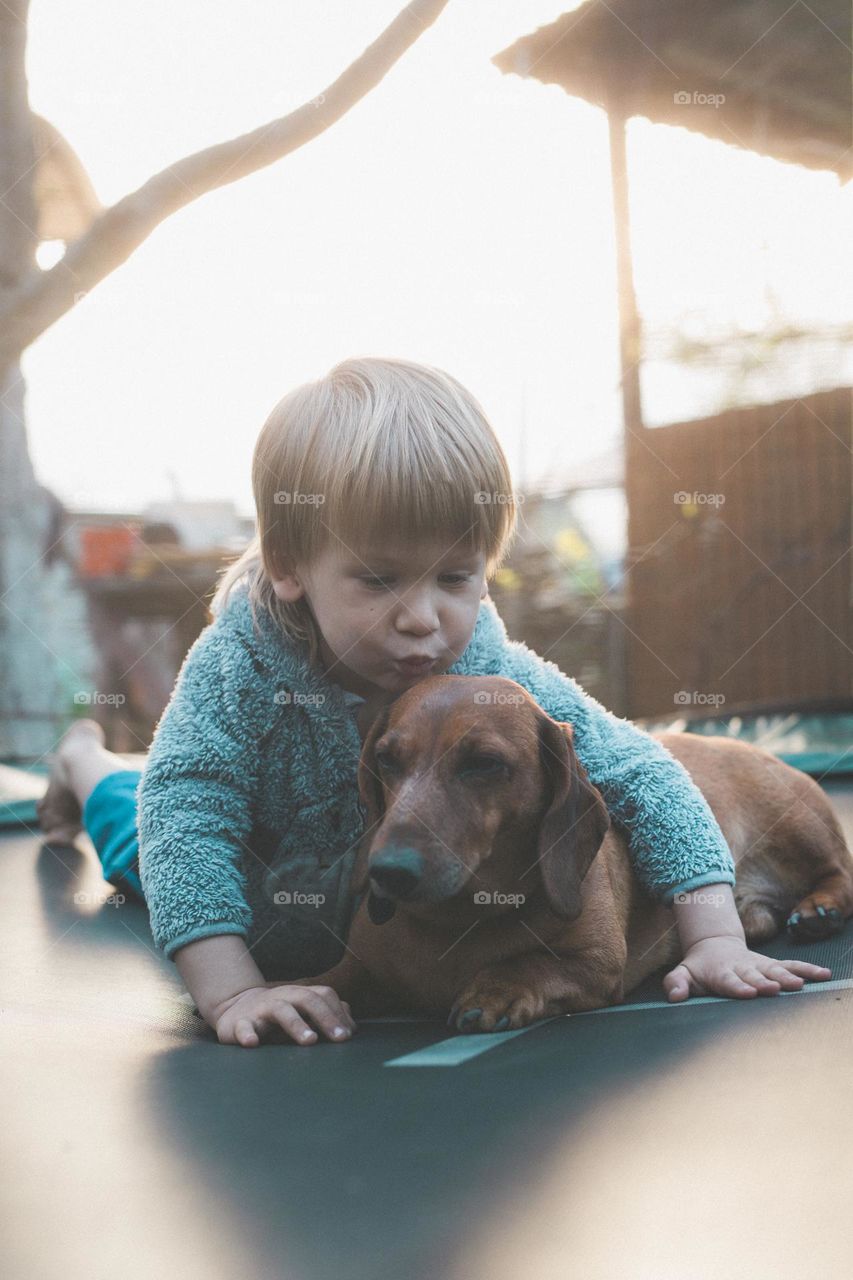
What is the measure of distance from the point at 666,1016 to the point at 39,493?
3.65 metres

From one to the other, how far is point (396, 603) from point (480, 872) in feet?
1.23

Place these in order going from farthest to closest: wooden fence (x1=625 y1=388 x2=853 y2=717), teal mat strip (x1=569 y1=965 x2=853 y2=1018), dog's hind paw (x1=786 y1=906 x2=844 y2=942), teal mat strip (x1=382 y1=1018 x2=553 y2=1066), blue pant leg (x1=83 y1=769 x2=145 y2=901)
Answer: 1. wooden fence (x1=625 y1=388 x2=853 y2=717)
2. blue pant leg (x1=83 y1=769 x2=145 y2=901)
3. dog's hind paw (x1=786 y1=906 x2=844 y2=942)
4. teal mat strip (x1=569 y1=965 x2=853 y2=1018)
5. teal mat strip (x1=382 y1=1018 x2=553 y2=1066)

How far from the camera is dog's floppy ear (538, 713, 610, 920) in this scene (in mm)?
1382

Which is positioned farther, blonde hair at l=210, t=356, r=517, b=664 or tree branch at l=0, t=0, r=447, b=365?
tree branch at l=0, t=0, r=447, b=365

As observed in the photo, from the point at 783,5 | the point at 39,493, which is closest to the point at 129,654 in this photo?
the point at 39,493

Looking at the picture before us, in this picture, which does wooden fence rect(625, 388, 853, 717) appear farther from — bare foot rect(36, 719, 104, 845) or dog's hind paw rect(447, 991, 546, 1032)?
dog's hind paw rect(447, 991, 546, 1032)

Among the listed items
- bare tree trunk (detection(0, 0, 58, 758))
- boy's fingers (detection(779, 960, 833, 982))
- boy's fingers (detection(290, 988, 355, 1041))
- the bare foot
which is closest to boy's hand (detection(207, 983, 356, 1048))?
boy's fingers (detection(290, 988, 355, 1041))

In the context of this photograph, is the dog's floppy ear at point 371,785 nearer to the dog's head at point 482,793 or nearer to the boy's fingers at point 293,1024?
the dog's head at point 482,793

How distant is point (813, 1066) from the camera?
113 centimetres

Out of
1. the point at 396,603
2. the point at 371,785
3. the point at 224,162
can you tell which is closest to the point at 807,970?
the point at 371,785

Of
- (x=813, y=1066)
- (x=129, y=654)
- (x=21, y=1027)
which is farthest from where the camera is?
(x=129, y=654)

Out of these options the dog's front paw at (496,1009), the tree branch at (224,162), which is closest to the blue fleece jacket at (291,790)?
the dog's front paw at (496,1009)

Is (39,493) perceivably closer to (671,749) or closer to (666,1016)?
(671,749)

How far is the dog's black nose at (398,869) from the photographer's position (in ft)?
4.00
